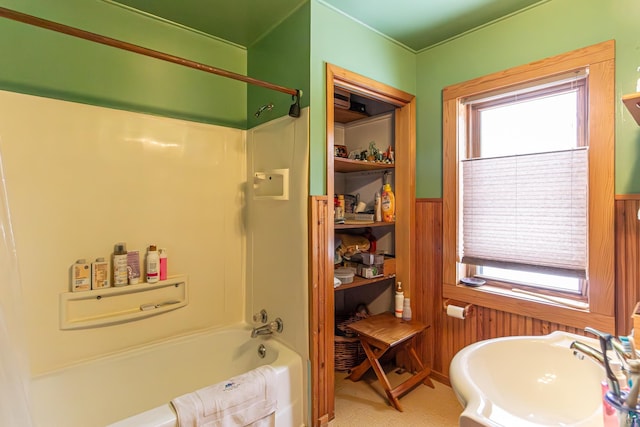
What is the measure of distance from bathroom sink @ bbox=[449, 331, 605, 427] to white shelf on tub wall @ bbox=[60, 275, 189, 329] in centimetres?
161

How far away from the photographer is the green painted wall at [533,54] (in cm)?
139

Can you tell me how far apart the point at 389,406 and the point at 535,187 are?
1.58 meters

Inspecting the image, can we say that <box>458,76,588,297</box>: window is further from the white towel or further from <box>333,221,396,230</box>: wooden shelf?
the white towel

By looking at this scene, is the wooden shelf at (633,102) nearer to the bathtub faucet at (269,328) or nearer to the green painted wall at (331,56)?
the green painted wall at (331,56)

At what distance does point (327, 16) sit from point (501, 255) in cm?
173

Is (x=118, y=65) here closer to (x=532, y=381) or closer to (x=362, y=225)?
(x=362, y=225)

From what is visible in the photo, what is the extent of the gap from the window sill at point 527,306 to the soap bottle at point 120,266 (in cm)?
198

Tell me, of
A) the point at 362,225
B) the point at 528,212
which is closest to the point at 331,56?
the point at 362,225

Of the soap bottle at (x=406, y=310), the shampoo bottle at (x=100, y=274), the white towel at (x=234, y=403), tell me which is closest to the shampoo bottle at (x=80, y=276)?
the shampoo bottle at (x=100, y=274)

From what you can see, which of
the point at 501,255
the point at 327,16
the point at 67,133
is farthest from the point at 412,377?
the point at 67,133

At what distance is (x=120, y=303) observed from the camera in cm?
172

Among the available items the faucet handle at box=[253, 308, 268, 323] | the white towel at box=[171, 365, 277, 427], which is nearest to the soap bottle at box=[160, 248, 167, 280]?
the faucet handle at box=[253, 308, 268, 323]

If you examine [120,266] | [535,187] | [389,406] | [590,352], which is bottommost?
[389,406]

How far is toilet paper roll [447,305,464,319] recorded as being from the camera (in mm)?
1899
